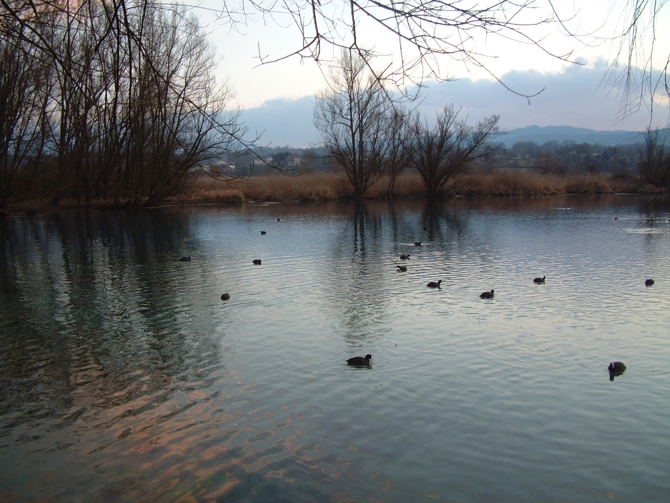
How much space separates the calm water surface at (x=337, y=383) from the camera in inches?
169

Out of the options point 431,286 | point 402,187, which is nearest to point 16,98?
point 431,286

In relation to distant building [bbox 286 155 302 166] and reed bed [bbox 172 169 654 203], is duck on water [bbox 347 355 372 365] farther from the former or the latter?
reed bed [bbox 172 169 654 203]

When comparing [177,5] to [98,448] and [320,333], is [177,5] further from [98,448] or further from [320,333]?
[320,333]

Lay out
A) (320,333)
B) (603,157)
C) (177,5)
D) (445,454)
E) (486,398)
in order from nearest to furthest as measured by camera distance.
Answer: (177,5) → (445,454) → (486,398) → (320,333) → (603,157)

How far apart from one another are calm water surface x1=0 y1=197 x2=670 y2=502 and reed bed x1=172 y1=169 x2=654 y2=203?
2911 centimetres

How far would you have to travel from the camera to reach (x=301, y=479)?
167 inches

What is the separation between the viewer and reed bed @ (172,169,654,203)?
41.8 m

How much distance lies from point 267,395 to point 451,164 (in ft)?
128

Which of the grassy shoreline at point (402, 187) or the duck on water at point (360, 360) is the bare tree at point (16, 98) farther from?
the grassy shoreline at point (402, 187)

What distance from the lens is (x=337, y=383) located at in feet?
19.8

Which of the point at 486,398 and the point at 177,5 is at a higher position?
the point at 177,5

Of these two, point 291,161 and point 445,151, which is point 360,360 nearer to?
point 291,161

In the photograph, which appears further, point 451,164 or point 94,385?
→ point 451,164

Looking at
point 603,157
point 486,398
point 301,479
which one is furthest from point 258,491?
point 603,157
